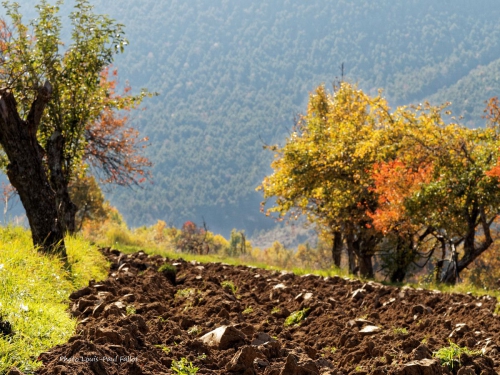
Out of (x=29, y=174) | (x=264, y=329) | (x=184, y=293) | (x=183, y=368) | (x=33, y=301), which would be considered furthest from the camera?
(x=29, y=174)

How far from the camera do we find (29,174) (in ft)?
35.4

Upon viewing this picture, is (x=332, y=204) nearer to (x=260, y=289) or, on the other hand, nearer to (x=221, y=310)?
(x=260, y=289)

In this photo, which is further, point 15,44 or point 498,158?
point 498,158

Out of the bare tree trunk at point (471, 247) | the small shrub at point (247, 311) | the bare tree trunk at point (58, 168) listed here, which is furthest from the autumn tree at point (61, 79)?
the bare tree trunk at point (471, 247)

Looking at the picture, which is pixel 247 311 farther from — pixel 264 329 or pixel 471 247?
pixel 471 247

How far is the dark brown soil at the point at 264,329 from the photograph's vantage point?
478 cm

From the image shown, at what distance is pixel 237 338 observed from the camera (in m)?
5.65

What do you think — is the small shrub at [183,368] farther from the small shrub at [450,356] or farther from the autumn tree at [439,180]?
the autumn tree at [439,180]

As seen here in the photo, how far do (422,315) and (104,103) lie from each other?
34.9ft

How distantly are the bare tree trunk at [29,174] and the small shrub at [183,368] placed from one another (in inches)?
244

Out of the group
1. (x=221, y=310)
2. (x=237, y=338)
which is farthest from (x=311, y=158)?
(x=237, y=338)

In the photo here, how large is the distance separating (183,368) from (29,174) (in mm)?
7191

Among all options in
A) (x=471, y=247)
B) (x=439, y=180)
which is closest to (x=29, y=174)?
(x=439, y=180)

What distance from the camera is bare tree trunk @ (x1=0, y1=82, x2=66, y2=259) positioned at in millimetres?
10680
